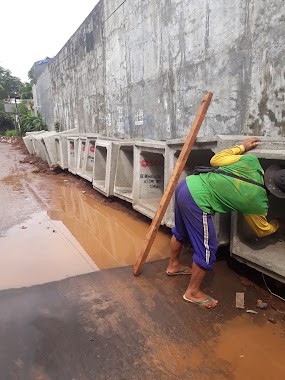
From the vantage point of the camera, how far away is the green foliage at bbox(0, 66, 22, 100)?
4688 cm

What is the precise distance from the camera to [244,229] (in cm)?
330

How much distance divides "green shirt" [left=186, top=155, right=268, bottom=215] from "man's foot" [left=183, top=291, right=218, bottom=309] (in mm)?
799

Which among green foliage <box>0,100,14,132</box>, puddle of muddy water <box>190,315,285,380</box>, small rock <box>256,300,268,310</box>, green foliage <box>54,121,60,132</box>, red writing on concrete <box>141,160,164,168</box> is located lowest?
puddle of muddy water <box>190,315,285,380</box>

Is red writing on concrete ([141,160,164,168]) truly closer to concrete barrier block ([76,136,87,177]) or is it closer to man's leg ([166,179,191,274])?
man's leg ([166,179,191,274])

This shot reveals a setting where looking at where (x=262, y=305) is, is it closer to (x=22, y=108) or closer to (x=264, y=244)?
(x=264, y=244)

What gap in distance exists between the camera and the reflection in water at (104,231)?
12.5ft

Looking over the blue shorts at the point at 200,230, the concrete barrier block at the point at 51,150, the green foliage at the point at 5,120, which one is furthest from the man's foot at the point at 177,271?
the green foliage at the point at 5,120

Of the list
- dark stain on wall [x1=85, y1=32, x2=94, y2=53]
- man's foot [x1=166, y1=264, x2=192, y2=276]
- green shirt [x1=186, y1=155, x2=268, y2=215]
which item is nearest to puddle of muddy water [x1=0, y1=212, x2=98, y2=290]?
man's foot [x1=166, y1=264, x2=192, y2=276]

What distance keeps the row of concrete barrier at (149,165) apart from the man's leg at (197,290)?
1.73 feet

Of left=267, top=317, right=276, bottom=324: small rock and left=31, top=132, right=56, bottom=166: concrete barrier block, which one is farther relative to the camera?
left=31, top=132, right=56, bottom=166: concrete barrier block

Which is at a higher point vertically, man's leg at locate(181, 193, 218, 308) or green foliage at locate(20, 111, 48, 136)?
green foliage at locate(20, 111, 48, 136)

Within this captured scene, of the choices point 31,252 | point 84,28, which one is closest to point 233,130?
point 31,252

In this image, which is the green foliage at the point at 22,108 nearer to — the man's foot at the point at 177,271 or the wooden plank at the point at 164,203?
the wooden plank at the point at 164,203

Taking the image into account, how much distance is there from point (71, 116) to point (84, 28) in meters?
4.08
